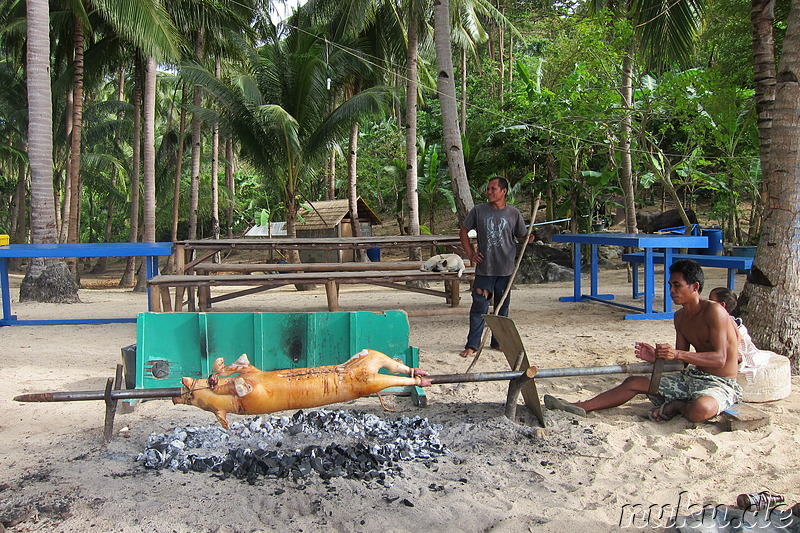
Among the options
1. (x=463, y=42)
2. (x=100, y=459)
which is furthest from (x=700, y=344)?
(x=463, y=42)

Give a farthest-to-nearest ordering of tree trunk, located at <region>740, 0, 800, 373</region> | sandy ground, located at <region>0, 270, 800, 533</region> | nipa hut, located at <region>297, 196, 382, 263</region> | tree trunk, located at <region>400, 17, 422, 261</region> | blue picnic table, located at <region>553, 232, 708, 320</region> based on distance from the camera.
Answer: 1. nipa hut, located at <region>297, 196, 382, 263</region>
2. tree trunk, located at <region>400, 17, 422, 261</region>
3. blue picnic table, located at <region>553, 232, 708, 320</region>
4. tree trunk, located at <region>740, 0, 800, 373</region>
5. sandy ground, located at <region>0, 270, 800, 533</region>

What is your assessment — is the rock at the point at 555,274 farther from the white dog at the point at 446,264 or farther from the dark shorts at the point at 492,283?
the dark shorts at the point at 492,283

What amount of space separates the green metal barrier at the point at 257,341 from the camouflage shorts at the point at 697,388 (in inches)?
64.1

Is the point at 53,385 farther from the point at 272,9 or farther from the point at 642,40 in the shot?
the point at 272,9

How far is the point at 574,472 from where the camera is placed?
9.93 ft

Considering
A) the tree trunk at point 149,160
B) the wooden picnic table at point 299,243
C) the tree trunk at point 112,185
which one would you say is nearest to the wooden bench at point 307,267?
the wooden picnic table at point 299,243

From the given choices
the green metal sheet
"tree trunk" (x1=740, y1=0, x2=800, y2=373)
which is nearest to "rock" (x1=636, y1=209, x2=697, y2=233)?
"tree trunk" (x1=740, y1=0, x2=800, y2=373)

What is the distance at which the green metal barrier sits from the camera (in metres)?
3.90

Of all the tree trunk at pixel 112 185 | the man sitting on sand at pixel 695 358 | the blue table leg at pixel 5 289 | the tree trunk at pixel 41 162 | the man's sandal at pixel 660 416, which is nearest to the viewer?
the man sitting on sand at pixel 695 358

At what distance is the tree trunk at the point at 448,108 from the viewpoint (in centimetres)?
941

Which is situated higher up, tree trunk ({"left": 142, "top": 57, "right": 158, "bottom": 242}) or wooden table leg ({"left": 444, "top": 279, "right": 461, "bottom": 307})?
tree trunk ({"left": 142, "top": 57, "right": 158, "bottom": 242})

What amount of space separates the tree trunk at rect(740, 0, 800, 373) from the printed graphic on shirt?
7.21ft

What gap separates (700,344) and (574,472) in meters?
1.36

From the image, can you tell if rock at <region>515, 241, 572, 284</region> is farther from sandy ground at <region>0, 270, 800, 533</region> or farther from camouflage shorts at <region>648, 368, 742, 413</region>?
camouflage shorts at <region>648, 368, 742, 413</region>
